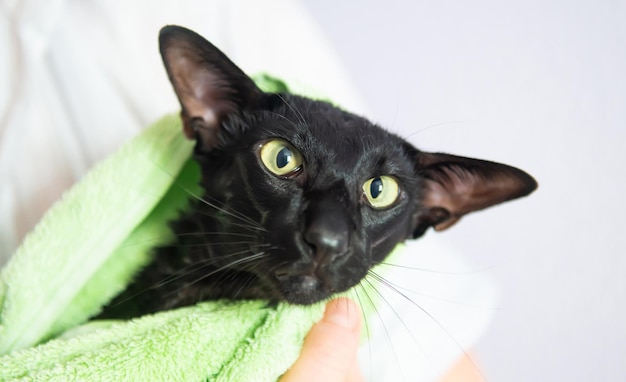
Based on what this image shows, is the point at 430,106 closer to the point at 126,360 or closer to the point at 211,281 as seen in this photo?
the point at 211,281

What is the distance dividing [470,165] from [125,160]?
65 centimetres

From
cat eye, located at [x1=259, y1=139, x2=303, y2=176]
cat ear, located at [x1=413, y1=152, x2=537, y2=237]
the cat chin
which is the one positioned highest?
cat ear, located at [x1=413, y1=152, x2=537, y2=237]

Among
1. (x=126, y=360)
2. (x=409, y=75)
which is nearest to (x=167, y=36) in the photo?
(x=126, y=360)

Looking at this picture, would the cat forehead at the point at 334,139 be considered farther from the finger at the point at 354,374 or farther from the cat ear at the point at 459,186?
the finger at the point at 354,374

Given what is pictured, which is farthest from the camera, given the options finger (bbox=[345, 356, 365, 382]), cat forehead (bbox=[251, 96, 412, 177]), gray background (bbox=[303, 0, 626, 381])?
gray background (bbox=[303, 0, 626, 381])

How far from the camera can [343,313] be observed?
0.85 meters

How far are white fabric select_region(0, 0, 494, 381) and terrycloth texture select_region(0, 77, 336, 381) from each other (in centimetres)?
19

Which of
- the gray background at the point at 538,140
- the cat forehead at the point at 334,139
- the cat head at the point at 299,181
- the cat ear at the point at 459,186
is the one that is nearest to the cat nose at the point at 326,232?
the cat head at the point at 299,181

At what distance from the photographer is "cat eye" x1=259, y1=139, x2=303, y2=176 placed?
77 cm

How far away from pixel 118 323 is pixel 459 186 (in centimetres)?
70

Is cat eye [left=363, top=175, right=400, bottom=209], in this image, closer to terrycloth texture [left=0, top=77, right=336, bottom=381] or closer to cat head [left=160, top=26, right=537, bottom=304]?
cat head [left=160, top=26, right=537, bottom=304]

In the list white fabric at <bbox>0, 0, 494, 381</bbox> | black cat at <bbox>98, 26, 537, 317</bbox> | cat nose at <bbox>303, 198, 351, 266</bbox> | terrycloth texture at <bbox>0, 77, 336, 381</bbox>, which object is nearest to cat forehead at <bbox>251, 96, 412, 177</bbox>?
→ black cat at <bbox>98, 26, 537, 317</bbox>

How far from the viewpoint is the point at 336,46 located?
1.56 metres

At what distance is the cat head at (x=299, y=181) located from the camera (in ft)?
2.24
